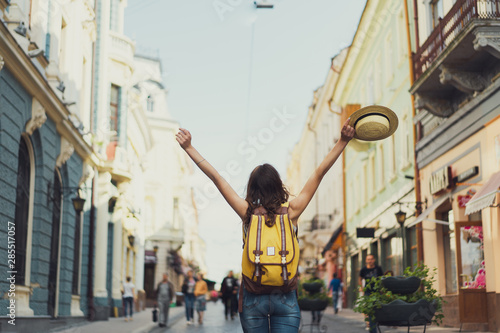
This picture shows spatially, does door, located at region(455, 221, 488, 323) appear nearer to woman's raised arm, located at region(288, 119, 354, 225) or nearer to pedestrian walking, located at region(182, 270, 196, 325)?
pedestrian walking, located at region(182, 270, 196, 325)

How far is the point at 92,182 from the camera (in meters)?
23.5

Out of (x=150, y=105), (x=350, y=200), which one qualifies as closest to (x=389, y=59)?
(x=350, y=200)

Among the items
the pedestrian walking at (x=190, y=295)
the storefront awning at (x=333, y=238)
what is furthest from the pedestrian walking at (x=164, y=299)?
the storefront awning at (x=333, y=238)

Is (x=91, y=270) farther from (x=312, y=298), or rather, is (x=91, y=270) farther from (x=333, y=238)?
(x=333, y=238)

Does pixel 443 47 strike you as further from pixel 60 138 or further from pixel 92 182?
pixel 92 182

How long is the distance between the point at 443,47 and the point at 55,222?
33.1ft

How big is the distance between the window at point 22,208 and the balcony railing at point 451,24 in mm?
9071

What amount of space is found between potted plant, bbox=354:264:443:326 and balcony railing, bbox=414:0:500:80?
726cm

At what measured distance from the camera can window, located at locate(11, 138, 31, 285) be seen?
46.9ft

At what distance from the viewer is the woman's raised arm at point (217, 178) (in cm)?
384

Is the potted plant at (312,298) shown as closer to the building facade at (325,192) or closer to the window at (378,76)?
the window at (378,76)

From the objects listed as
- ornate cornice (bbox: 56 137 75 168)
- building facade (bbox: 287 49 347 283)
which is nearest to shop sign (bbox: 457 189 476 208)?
ornate cornice (bbox: 56 137 75 168)

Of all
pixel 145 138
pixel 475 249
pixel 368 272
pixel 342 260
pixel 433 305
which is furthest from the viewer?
pixel 145 138

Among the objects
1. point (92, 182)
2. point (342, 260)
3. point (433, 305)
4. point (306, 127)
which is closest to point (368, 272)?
point (433, 305)
